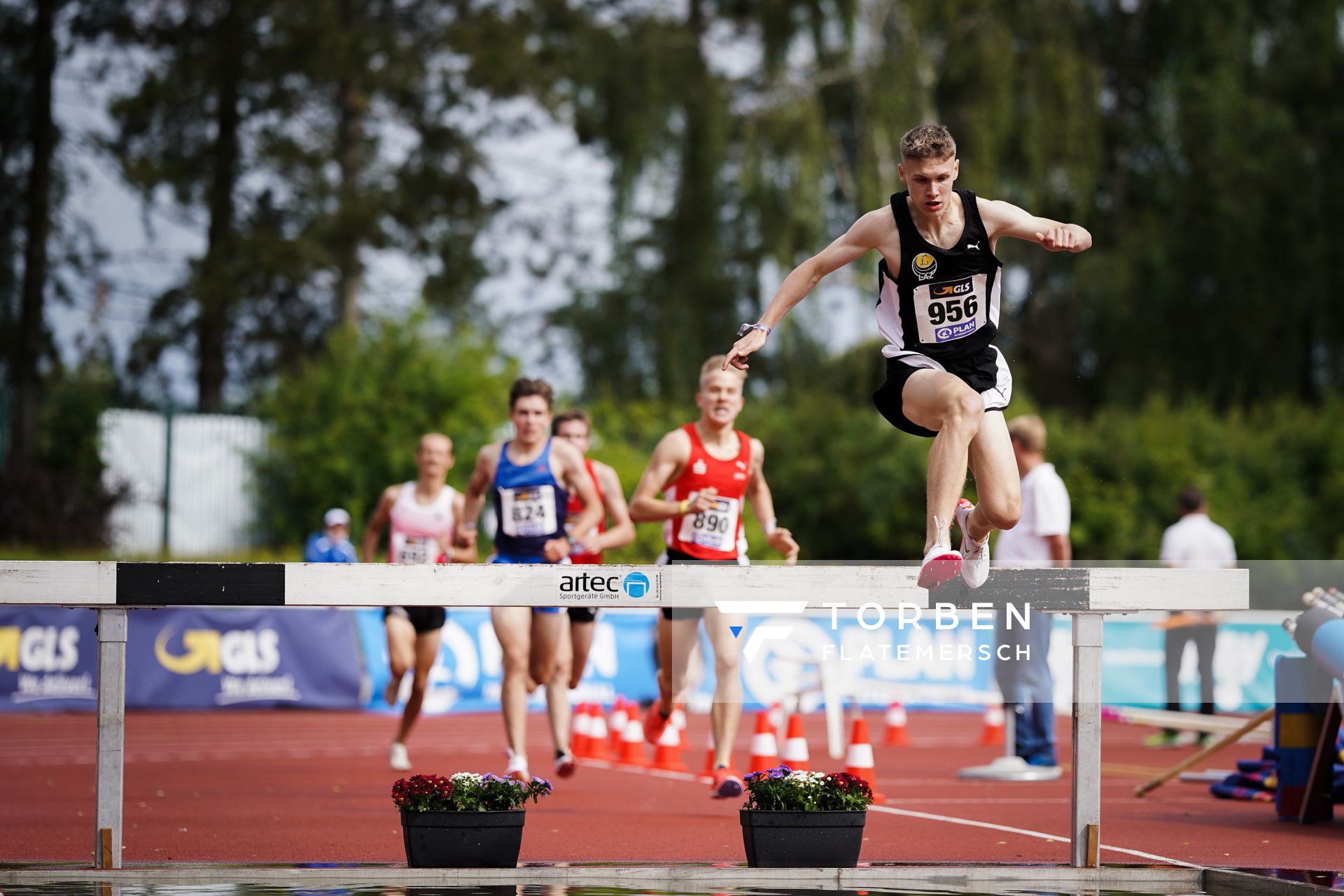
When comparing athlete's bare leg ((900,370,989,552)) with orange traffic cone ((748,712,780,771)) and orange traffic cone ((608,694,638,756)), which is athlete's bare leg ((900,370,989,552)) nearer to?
orange traffic cone ((748,712,780,771))

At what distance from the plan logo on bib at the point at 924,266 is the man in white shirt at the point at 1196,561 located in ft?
27.4

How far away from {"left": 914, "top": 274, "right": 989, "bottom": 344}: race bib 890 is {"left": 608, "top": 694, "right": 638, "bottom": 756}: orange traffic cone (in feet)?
21.6

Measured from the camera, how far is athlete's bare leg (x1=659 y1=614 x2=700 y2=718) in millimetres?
9398

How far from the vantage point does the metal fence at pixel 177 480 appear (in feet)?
82.7

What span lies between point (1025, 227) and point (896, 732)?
10.0m

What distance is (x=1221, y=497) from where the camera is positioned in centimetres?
2750

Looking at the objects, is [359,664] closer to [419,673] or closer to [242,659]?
[242,659]

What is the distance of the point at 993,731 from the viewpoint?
57.1 ft

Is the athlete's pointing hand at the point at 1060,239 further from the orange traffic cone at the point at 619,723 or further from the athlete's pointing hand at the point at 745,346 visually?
the orange traffic cone at the point at 619,723

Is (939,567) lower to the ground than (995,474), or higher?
lower

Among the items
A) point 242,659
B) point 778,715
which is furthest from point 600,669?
point 778,715

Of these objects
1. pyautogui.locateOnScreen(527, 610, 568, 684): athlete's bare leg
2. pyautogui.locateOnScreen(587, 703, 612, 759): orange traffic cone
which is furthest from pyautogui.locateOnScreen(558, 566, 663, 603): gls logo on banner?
pyautogui.locateOnScreen(587, 703, 612, 759): orange traffic cone

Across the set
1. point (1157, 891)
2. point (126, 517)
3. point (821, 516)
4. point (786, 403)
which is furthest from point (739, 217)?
point (1157, 891)

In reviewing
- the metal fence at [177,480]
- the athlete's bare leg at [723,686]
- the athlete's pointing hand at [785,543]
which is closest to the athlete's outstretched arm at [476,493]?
the athlete's bare leg at [723,686]
